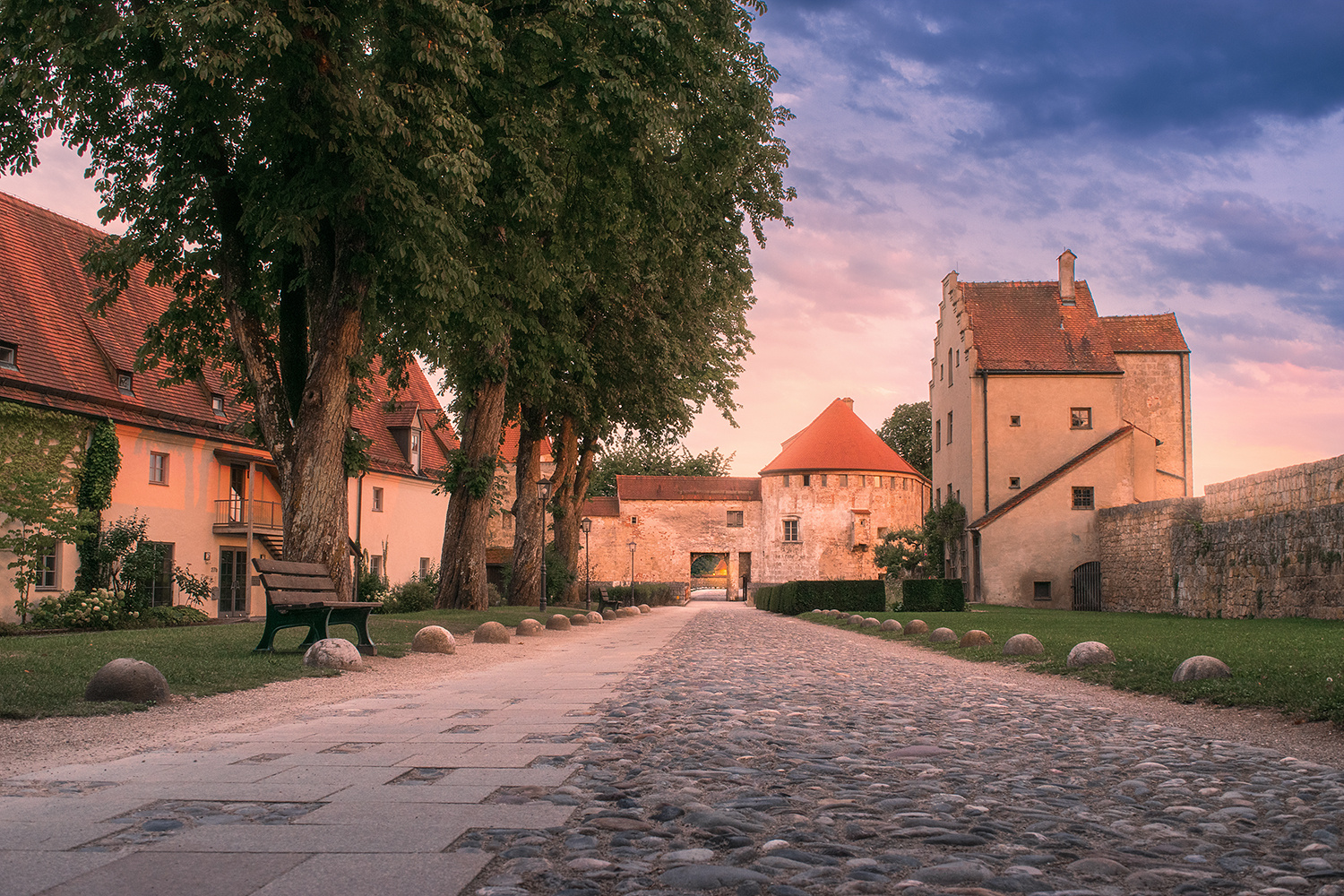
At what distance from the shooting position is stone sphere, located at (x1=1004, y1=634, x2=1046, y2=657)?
1190 cm

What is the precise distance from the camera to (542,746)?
5215 mm

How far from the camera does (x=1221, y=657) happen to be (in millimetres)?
9820

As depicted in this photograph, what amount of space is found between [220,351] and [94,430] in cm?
866

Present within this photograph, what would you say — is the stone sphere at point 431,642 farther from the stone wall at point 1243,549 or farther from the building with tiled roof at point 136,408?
the stone wall at point 1243,549

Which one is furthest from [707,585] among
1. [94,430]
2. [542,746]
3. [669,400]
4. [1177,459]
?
[542,746]

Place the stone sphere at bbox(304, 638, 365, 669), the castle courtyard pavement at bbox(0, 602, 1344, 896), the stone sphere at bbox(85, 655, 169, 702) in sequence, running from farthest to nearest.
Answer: the stone sphere at bbox(304, 638, 365, 669) → the stone sphere at bbox(85, 655, 169, 702) → the castle courtyard pavement at bbox(0, 602, 1344, 896)

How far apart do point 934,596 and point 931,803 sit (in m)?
26.0

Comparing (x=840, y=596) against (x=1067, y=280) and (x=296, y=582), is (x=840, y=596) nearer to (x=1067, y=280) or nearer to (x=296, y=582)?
(x=1067, y=280)

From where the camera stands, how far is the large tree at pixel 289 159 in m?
11.9

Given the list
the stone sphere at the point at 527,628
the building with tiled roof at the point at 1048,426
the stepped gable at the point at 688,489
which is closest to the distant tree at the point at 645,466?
the stepped gable at the point at 688,489

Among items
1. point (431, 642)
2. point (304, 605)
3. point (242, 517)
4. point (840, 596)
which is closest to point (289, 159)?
point (304, 605)

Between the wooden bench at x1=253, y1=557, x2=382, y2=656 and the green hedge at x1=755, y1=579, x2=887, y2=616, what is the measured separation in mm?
20743

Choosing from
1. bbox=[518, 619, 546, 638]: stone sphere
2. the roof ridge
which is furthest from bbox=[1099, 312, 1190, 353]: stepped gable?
bbox=[518, 619, 546, 638]: stone sphere

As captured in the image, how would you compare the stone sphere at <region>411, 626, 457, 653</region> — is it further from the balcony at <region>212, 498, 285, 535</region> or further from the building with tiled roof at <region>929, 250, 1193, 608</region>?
the building with tiled roof at <region>929, 250, 1193, 608</region>
